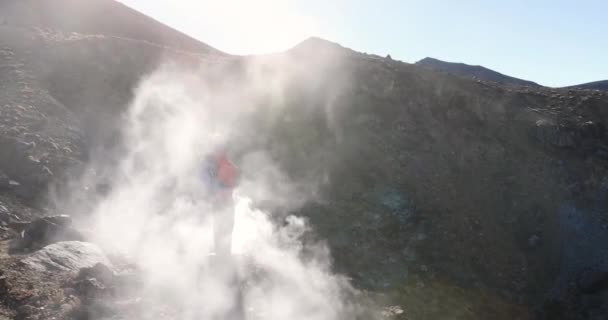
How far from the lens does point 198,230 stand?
8.23 metres

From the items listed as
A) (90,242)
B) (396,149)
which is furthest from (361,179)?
(90,242)

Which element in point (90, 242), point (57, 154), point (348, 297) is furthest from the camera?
point (57, 154)

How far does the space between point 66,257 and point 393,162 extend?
8.68m

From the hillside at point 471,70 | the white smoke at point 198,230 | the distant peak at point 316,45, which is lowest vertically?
the white smoke at point 198,230

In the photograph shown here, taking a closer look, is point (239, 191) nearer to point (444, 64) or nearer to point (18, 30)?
point (18, 30)

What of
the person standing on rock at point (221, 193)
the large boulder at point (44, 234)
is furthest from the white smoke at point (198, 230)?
the large boulder at point (44, 234)

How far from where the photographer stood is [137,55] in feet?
51.0

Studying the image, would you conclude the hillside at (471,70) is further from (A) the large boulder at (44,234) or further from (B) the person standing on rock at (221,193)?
(A) the large boulder at (44,234)

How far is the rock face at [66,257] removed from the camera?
232 inches

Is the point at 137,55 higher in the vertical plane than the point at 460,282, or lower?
higher

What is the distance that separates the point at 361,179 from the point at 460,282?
148 inches

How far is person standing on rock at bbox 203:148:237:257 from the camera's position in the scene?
7.11 metres

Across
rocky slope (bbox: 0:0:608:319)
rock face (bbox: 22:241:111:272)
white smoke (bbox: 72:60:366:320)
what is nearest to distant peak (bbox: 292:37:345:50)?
rocky slope (bbox: 0:0:608:319)

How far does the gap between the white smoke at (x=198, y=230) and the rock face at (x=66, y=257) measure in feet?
1.76
